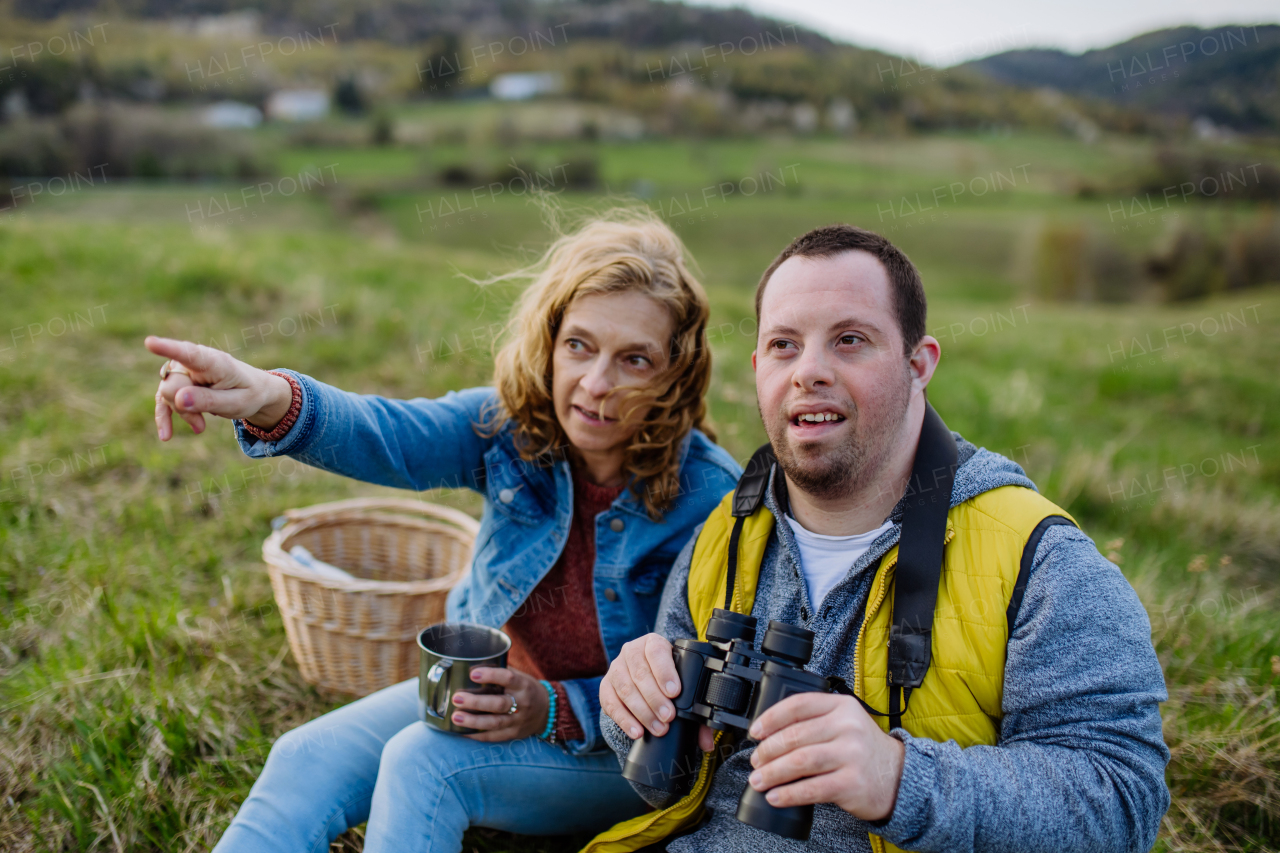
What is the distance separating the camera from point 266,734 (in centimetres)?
311

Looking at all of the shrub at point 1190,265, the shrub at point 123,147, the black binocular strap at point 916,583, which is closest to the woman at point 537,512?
the black binocular strap at point 916,583

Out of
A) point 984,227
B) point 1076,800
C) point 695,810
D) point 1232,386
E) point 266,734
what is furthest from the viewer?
point 984,227

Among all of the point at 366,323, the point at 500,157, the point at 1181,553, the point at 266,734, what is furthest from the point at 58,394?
the point at 500,157

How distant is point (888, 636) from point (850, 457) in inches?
16.3

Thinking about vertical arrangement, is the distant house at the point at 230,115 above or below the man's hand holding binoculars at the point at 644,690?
above

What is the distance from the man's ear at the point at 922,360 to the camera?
202 cm

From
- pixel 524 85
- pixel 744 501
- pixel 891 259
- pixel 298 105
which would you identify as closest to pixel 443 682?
pixel 744 501

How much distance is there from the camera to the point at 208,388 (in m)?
1.94

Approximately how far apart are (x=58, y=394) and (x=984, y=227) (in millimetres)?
41429

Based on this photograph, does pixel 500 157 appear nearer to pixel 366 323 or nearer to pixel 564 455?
pixel 366 323

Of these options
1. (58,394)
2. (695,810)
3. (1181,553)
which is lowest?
(1181,553)

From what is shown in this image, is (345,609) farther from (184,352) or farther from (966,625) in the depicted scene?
(966,625)

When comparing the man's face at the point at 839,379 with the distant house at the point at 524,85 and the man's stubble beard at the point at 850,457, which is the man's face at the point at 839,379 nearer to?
the man's stubble beard at the point at 850,457

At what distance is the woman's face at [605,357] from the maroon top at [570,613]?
0.25m
